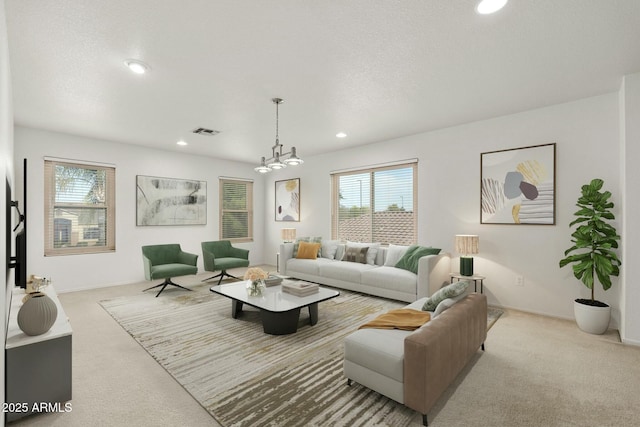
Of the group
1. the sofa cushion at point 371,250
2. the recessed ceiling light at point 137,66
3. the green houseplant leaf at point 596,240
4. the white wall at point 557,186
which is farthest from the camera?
the sofa cushion at point 371,250

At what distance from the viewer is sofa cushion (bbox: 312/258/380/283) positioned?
4.93 meters

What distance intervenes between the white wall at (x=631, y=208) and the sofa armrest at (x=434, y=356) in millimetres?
1976

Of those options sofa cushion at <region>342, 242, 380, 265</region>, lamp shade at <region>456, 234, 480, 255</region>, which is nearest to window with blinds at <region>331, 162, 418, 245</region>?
sofa cushion at <region>342, 242, 380, 265</region>

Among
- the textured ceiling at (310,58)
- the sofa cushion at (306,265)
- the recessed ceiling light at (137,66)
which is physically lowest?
the sofa cushion at (306,265)

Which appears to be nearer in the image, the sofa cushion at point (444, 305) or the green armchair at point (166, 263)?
the sofa cushion at point (444, 305)

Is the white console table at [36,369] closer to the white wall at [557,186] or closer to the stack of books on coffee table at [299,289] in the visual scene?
the stack of books on coffee table at [299,289]

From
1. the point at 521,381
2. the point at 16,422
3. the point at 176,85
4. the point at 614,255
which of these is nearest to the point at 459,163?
the point at 614,255

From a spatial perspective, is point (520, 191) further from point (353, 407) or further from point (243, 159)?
point (243, 159)

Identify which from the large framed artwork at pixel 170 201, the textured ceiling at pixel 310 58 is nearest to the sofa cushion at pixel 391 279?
the textured ceiling at pixel 310 58

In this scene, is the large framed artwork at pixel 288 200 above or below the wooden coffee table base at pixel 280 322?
above

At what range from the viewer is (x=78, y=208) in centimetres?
525

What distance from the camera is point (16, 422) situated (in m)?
1.91

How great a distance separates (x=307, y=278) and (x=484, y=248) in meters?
3.00

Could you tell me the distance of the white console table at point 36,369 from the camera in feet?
6.16
